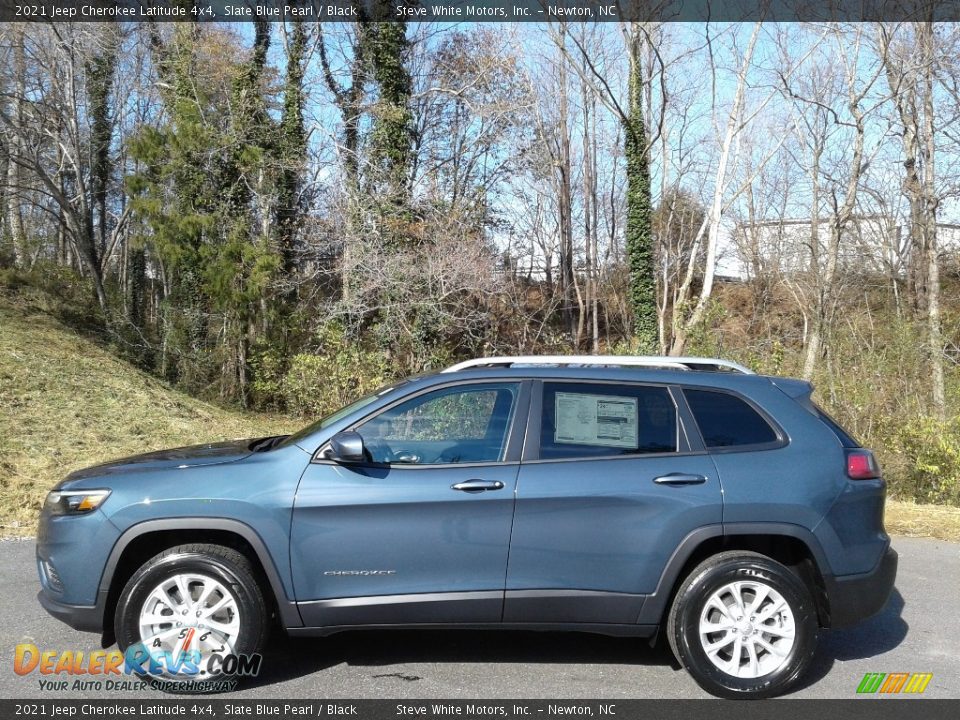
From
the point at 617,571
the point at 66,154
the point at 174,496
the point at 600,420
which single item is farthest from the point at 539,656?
the point at 66,154

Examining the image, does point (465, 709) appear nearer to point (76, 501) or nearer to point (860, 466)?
point (76, 501)

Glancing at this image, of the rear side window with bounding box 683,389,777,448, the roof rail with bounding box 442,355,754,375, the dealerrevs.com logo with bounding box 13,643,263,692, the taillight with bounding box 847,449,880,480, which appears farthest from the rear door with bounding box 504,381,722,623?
the dealerrevs.com logo with bounding box 13,643,263,692

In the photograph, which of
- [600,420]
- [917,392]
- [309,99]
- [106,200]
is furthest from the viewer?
[106,200]

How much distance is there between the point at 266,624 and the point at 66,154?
22.7m

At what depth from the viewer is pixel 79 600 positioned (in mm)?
4406

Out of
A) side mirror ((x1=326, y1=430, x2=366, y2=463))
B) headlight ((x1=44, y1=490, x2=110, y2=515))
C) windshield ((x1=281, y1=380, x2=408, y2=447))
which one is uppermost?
windshield ((x1=281, y1=380, x2=408, y2=447))

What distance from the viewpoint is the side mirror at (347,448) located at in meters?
4.38

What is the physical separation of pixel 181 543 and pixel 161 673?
65 centimetres

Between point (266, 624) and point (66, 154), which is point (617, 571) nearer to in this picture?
point (266, 624)

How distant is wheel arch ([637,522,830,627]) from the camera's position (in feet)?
14.6

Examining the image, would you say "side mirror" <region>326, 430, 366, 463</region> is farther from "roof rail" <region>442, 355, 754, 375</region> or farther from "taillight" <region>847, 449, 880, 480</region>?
"taillight" <region>847, 449, 880, 480</region>

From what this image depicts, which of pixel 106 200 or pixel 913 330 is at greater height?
pixel 106 200

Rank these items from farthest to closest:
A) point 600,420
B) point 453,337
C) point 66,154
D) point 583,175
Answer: point 583,175 → point 66,154 → point 453,337 → point 600,420

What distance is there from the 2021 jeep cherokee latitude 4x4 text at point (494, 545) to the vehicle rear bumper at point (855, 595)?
0.01 meters
